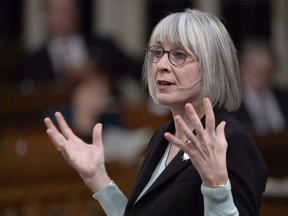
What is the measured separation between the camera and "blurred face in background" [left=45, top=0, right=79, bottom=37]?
9375 millimetres

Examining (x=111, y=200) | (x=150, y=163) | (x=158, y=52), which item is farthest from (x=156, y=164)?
(x=158, y=52)

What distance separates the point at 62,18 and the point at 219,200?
5.88 m

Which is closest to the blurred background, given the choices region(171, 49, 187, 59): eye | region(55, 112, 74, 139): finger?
region(55, 112, 74, 139): finger

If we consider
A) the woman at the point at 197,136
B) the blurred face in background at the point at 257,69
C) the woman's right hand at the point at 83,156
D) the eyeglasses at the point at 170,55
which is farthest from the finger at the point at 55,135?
the blurred face in background at the point at 257,69

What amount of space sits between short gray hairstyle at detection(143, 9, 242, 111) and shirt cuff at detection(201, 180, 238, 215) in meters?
0.40

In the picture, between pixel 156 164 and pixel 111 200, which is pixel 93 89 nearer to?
pixel 111 200

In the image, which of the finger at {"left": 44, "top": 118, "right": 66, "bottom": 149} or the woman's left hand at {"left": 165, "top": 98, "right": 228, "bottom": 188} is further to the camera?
the finger at {"left": 44, "top": 118, "right": 66, "bottom": 149}

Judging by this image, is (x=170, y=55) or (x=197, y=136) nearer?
(x=197, y=136)

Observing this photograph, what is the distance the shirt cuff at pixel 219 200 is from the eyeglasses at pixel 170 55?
1.57 ft

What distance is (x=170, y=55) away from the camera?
3955mm

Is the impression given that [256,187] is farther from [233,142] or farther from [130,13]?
[130,13]

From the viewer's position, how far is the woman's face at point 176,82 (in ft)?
12.8

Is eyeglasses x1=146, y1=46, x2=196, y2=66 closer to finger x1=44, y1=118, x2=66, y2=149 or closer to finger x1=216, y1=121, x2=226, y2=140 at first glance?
finger x1=216, y1=121, x2=226, y2=140

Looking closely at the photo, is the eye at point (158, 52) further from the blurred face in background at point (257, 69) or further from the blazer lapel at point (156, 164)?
the blurred face in background at point (257, 69)
